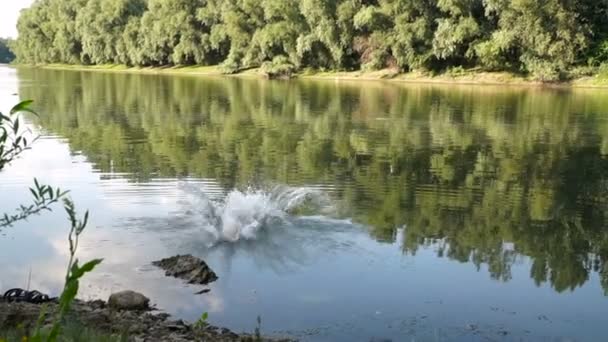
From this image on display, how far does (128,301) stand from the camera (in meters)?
9.20

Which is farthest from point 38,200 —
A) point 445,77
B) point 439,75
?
point 439,75

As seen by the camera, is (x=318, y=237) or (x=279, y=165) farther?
(x=279, y=165)

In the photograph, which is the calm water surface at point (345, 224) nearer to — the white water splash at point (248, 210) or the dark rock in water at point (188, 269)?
the white water splash at point (248, 210)

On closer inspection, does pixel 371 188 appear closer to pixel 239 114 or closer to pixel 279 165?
pixel 279 165

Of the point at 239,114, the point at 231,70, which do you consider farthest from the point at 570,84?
the point at 231,70

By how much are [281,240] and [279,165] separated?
827 cm

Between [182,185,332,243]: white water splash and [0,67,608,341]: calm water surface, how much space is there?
50 mm

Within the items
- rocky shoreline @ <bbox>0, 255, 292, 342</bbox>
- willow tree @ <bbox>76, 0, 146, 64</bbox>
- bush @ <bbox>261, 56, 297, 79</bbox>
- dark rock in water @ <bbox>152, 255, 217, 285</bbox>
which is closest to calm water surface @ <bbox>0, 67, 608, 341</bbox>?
dark rock in water @ <bbox>152, 255, 217, 285</bbox>

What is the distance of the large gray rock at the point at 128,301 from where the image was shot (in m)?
9.16

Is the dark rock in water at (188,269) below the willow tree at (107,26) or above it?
below

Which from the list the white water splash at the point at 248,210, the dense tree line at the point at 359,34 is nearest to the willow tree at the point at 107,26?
the dense tree line at the point at 359,34

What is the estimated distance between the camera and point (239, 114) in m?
36.4

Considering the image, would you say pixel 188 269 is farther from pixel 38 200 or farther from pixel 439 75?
pixel 439 75

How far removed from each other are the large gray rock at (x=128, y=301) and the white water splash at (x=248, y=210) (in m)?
3.38
